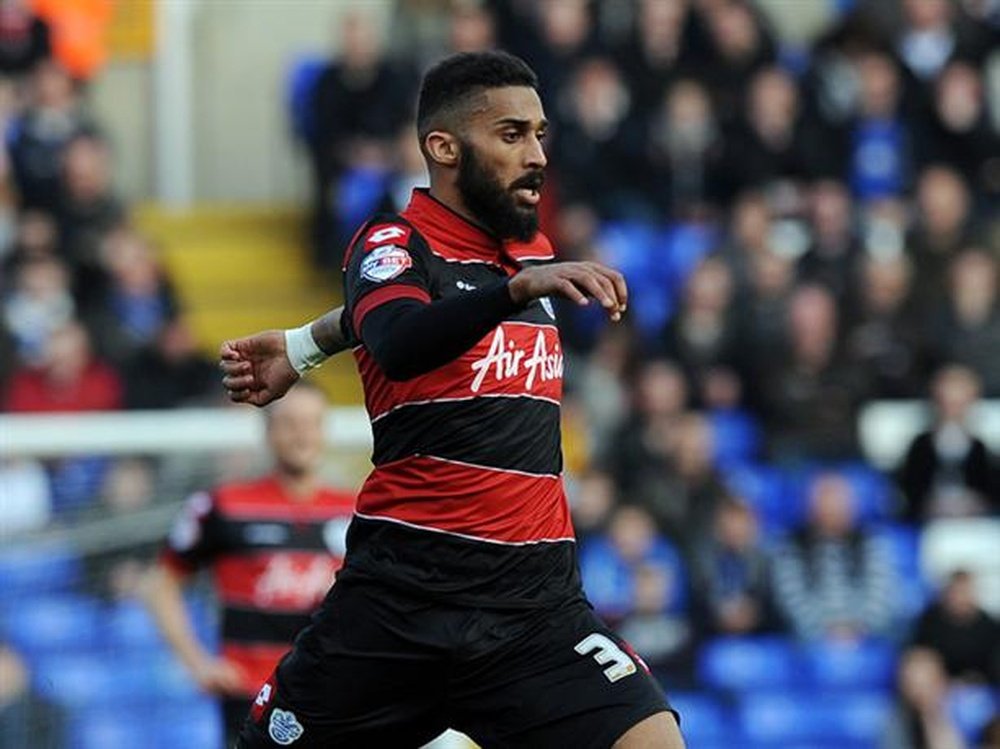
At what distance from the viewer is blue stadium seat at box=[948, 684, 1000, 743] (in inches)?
468

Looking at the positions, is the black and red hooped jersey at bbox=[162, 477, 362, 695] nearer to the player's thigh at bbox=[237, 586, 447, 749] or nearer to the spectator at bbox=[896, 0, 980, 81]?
the player's thigh at bbox=[237, 586, 447, 749]

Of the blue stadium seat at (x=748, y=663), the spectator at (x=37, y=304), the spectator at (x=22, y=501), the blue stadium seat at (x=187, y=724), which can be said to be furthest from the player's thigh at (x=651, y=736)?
the spectator at (x=37, y=304)

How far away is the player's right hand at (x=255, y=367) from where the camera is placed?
6.14 meters

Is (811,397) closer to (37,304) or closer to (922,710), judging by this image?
(922,710)

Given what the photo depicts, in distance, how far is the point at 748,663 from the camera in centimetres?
1205

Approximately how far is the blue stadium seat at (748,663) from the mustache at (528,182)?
6454 mm

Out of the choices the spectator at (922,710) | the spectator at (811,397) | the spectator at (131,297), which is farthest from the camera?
the spectator at (811,397)

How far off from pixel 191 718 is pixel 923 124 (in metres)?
6.30

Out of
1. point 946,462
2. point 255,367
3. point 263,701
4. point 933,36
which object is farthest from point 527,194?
point 933,36

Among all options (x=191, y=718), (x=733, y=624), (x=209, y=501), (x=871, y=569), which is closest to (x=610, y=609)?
(x=733, y=624)

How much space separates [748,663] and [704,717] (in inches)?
14.7

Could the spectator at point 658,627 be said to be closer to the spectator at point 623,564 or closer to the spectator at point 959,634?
the spectator at point 623,564

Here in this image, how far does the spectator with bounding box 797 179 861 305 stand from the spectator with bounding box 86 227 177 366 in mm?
3552

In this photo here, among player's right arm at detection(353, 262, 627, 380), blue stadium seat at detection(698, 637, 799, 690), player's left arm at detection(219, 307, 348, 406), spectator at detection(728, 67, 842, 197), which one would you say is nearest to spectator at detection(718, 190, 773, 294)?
spectator at detection(728, 67, 842, 197)
